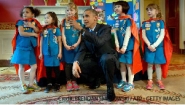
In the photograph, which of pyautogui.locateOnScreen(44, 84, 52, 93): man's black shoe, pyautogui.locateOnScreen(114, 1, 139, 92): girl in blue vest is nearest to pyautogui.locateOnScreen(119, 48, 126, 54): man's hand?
pyautogui.locateOnScreen(114, 1, 139, 92): girl in blue vest

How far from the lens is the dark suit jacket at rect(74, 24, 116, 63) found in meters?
1.88

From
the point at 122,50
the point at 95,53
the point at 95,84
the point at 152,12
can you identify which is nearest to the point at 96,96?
the point at 95,84

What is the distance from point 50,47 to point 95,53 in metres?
0.49

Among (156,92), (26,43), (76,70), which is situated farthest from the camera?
(26,43)

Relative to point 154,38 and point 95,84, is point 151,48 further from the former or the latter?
point 95,84

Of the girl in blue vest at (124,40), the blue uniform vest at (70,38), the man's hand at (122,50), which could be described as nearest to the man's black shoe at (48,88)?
the blue uniform vest at (70,38)

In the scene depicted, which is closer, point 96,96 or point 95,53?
point 96,96

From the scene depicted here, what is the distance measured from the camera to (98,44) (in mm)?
1894

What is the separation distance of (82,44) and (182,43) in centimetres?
397

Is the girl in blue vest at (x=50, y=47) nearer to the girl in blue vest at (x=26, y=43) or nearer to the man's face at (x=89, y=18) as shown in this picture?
the girl in blue vest at (x=26, y=43)

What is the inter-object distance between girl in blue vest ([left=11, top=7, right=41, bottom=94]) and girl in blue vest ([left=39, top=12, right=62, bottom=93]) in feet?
0.34

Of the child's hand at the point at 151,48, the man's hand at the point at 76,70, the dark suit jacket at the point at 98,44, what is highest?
the dark suit jacket at the point at 98,44

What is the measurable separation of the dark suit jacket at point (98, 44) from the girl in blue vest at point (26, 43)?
1.78 feet

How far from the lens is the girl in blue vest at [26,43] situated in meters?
2.19
